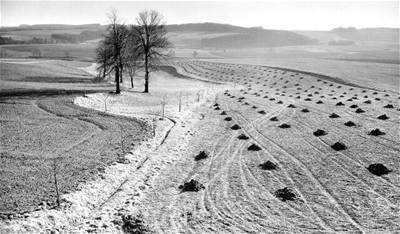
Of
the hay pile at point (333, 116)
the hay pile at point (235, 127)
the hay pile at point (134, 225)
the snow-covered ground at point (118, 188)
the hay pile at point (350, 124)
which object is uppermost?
the hay pile at point (333, 116)

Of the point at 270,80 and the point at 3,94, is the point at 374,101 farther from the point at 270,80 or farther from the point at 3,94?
the point at 3,94

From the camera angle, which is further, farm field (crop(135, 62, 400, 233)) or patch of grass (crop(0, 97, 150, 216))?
patch of grass (crop(0, 97, 150, 216))

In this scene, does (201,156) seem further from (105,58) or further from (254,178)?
(105,58)

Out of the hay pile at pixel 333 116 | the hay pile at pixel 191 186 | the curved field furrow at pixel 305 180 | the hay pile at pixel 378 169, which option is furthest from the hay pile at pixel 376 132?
the hay pile at pixel 191 186

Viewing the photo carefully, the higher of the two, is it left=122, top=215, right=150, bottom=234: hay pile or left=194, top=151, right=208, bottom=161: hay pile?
left=194, top=151, right=208, bottom=161: hay pile

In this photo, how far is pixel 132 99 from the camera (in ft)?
144

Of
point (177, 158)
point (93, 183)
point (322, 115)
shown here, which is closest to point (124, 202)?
point (93, 183)

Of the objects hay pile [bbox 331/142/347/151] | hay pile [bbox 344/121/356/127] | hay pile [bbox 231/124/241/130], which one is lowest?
hay pile [bbox 331/142/347/151]

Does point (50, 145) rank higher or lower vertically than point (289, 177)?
higher

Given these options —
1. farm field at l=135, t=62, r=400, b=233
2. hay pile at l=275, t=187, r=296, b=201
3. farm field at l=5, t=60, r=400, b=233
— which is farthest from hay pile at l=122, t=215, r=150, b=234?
hay pile at l=275, t=187, r=296, b=201

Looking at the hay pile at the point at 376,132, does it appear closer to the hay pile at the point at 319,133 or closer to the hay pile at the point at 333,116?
the hay pile at the point at 319,133

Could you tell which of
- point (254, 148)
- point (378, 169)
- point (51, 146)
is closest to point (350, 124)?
point (254, 148)

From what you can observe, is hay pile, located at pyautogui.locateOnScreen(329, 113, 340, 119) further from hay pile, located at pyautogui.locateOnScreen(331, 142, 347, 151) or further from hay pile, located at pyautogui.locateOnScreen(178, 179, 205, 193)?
hay pile, located at pyautogui.locateOnScreen(178, 179, 205, 193)

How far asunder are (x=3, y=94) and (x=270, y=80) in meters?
48.9
